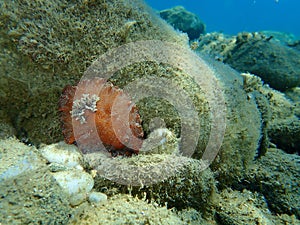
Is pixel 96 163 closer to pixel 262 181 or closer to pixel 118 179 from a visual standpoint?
pixel 118 179

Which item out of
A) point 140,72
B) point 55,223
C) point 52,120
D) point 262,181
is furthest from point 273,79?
point 55,223

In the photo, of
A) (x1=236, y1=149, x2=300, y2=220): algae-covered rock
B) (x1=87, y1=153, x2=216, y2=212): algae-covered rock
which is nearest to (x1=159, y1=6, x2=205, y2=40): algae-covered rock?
(x1=236, y1=149, x2=300, y2=220): algae-covered rock

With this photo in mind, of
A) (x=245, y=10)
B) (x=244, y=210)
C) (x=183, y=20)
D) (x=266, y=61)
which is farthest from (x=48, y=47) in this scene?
(x=245, y=10)

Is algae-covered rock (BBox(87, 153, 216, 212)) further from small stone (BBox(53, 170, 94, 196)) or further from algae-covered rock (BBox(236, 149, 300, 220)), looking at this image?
algae-covered rock (BBox(236, 149, 300, 220))

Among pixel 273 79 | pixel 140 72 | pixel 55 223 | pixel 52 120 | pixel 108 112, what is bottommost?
pixel 55 223

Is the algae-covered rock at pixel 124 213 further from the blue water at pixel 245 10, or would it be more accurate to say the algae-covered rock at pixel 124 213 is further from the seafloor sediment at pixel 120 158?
the blue water at pixel 245 10

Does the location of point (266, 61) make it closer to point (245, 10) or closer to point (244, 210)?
point (244, 210)

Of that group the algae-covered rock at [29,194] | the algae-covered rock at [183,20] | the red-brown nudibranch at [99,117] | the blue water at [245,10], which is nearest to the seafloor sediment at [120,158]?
the algae-covered rock at [29,194]
